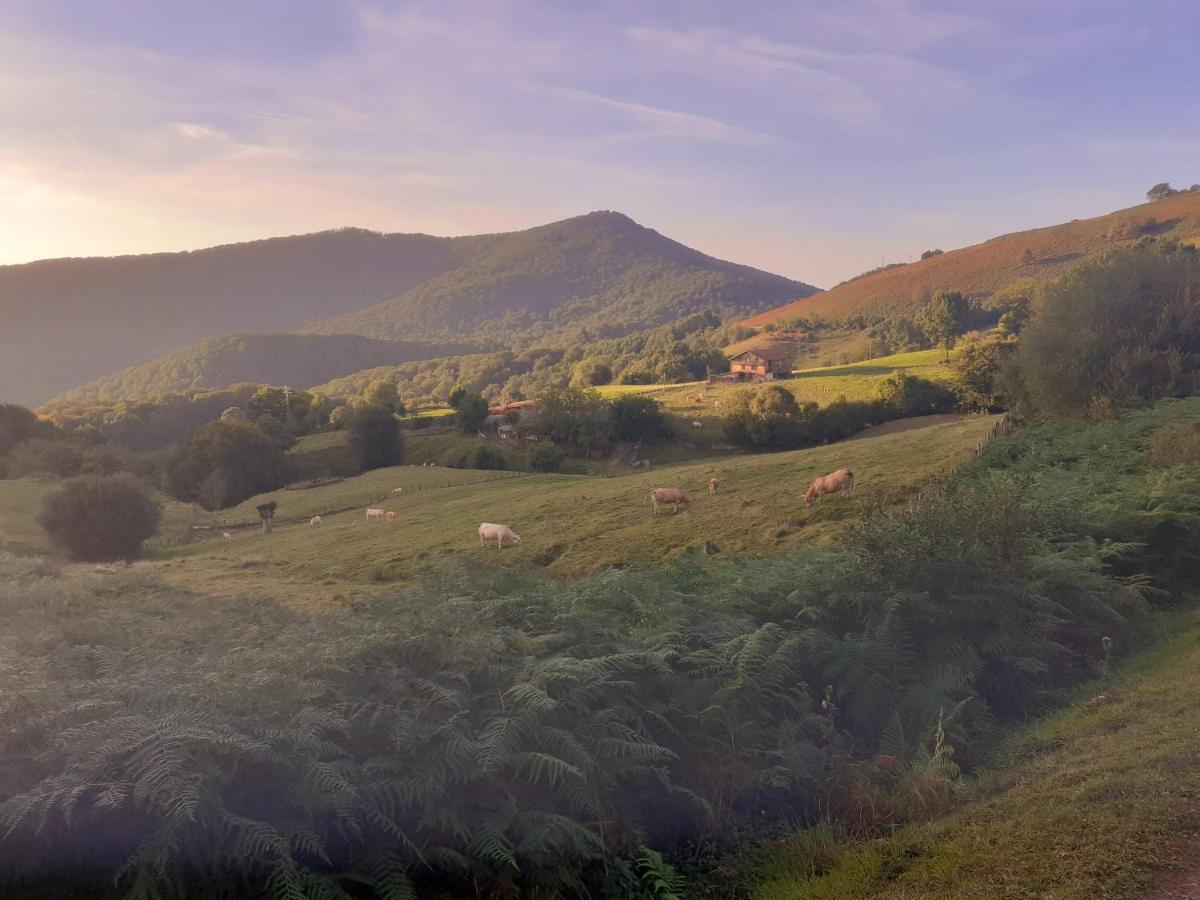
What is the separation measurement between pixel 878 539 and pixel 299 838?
6.65m

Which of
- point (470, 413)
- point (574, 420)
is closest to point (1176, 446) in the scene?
point (574, 420)

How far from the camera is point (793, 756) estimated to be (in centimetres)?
629

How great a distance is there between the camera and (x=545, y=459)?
65312 millimetres

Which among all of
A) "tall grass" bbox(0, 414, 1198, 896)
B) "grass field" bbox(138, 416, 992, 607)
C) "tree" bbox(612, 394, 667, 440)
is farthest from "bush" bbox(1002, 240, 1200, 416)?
"tree" bbox(612, 394, 667, 440)

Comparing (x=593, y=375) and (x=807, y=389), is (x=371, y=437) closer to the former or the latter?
(x=807, y=389)

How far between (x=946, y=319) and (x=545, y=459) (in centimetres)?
4799

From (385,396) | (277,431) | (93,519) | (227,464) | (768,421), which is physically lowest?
(768,421)

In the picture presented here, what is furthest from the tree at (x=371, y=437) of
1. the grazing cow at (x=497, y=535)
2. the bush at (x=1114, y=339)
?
the bush at (x=1114, y=339)

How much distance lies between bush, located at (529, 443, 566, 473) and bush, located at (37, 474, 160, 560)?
33.4 m

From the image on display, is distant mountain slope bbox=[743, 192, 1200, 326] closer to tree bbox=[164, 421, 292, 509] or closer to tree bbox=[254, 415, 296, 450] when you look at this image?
tree bbox=[254, 415, 296, 450]

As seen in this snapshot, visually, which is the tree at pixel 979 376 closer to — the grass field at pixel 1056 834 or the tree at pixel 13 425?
the grass field at pixel 1056 834

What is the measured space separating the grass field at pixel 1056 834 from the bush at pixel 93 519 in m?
35.6

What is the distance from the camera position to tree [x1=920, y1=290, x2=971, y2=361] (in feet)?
278

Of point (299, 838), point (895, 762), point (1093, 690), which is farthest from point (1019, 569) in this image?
point (299, 838)
